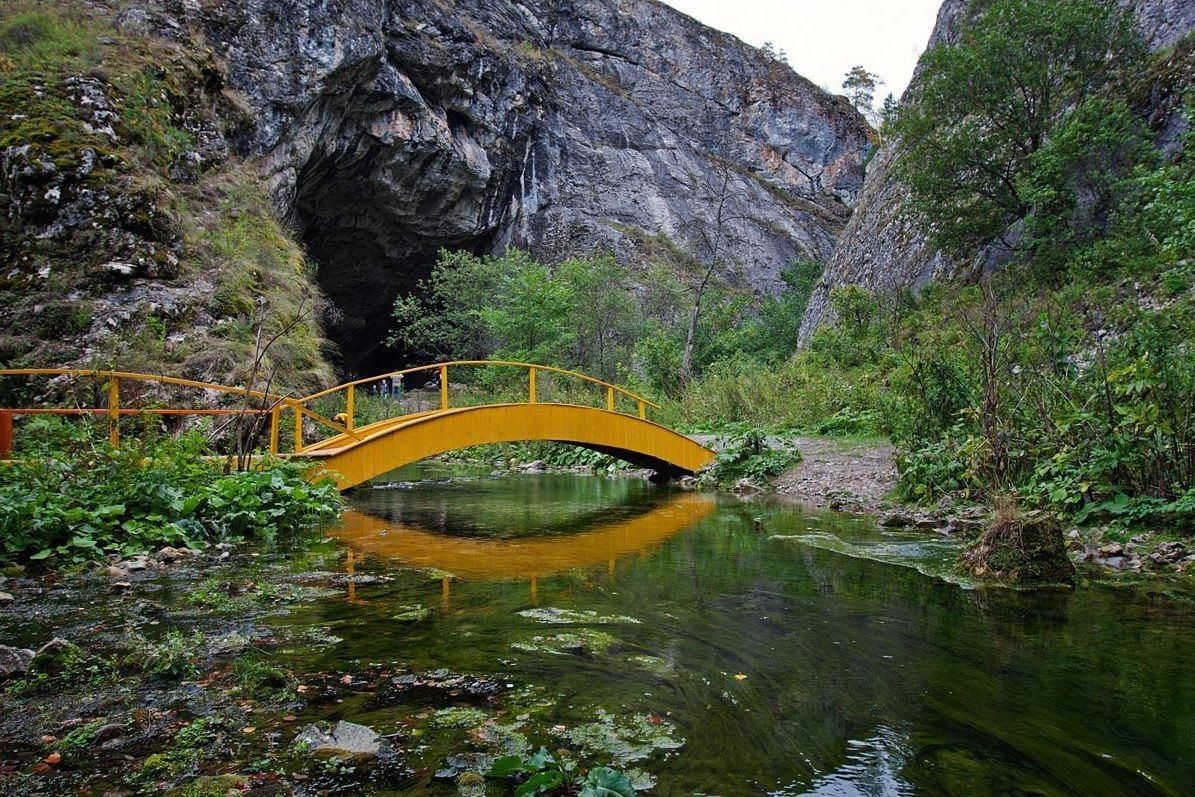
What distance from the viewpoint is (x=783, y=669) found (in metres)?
3.10

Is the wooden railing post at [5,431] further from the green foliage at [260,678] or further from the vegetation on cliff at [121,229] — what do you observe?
the green foliage at [260,678]

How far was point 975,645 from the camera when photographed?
3434 mm

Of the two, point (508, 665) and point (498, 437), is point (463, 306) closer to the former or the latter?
point (498, 437)

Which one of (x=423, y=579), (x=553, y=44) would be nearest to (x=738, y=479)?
(x=423, y=579)

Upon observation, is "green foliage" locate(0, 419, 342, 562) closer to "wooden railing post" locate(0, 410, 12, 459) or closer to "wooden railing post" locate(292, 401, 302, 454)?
"wooden railing post" locate(0, 410, 12, 459)

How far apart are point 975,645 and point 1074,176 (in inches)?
650

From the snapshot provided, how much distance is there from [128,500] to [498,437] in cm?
524

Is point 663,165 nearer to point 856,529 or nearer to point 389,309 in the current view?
point 389,309

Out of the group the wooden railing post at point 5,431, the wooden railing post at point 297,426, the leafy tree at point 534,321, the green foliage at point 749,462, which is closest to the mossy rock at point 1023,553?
the green foliage at point 749,462

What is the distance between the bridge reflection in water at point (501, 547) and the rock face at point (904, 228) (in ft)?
51.0

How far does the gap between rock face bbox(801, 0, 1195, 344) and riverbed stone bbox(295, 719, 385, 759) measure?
19778 millimetres

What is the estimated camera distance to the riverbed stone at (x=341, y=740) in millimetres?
2131

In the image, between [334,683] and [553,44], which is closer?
[334,683]

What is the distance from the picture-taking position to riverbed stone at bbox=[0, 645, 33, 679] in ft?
8.71
